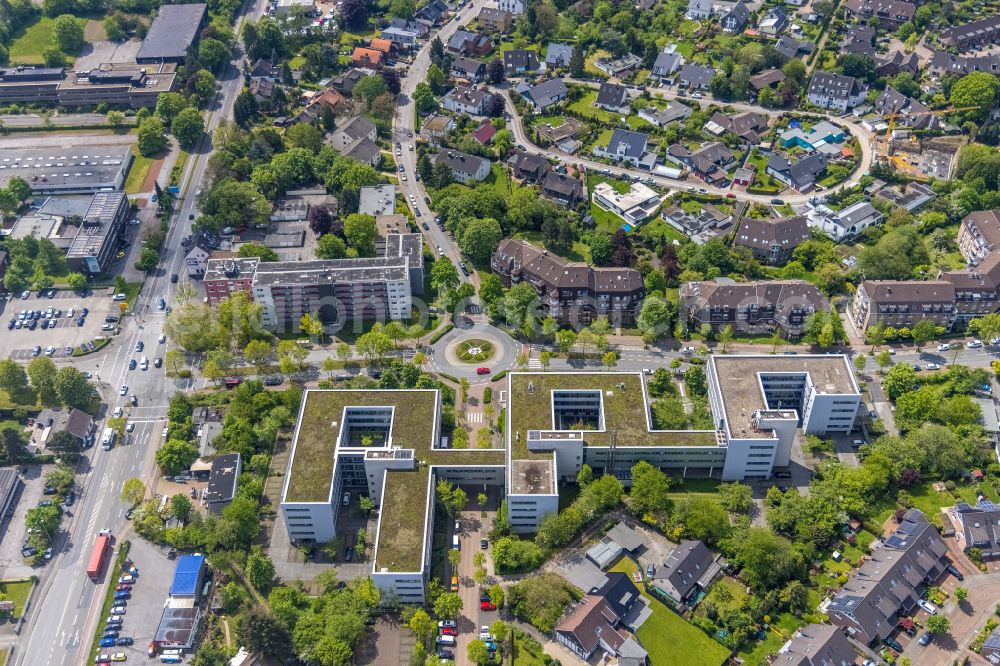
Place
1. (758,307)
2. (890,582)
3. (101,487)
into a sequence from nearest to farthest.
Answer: (890,582), (101,487), (758,307)

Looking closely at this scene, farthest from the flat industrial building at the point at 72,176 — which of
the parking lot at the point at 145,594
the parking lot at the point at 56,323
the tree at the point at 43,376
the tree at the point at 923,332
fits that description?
the tree at the point at 923,332

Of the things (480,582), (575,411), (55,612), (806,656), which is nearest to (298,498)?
(480,582)

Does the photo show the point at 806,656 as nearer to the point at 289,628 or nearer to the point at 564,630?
the point at 564,630

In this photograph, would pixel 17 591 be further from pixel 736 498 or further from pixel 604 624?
pixel 736 498

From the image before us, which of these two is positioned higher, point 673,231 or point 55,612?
point 673,231

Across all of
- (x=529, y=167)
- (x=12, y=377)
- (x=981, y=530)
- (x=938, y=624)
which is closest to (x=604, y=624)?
(x=938, y=624)

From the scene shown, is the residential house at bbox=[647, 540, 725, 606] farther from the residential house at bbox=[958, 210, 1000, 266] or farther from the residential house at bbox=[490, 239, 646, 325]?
the residential house at bbox=[958, 210, 1000, 266]
